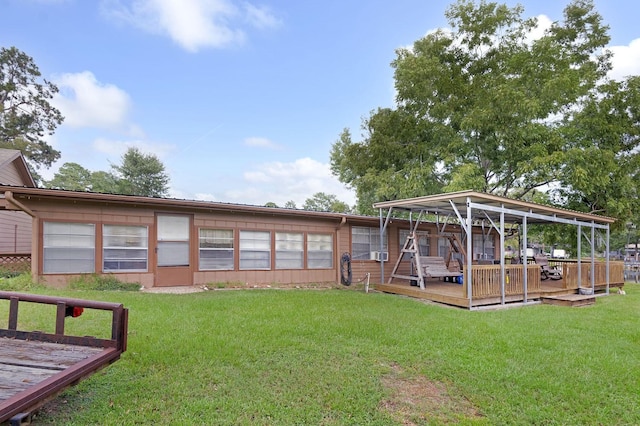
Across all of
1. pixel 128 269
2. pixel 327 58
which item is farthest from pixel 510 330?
pixel 327 58

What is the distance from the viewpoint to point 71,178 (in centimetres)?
3005

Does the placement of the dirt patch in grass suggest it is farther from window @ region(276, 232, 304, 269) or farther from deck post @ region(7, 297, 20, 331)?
window @ region(276, 232, 304, 269)

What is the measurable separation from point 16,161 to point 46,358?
52.1 feet

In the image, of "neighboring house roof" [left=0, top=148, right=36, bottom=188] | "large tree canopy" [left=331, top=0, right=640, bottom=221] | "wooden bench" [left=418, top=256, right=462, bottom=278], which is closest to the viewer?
"wooden bench" [left=418, top=256, right=462, bottom=278]

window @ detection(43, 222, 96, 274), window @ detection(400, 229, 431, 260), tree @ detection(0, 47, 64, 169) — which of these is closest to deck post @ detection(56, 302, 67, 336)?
window @ detection(43, 222, 96, 274)

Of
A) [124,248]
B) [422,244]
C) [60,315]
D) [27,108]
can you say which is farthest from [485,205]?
[27,108]

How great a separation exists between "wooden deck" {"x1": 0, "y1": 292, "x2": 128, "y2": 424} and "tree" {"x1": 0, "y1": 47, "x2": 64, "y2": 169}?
26.8 meters

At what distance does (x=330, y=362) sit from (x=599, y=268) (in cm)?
1183

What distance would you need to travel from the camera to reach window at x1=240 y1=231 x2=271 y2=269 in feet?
33.2

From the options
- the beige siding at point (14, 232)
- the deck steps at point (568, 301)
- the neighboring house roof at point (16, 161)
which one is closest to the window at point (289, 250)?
the deck steps at point (568, 301)

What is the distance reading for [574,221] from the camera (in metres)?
10.7

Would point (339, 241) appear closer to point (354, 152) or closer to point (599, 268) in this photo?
point (354, 152)

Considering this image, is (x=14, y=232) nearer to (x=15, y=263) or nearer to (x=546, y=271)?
(x=15, y=263)

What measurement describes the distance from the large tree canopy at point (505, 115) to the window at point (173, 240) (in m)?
8.61
